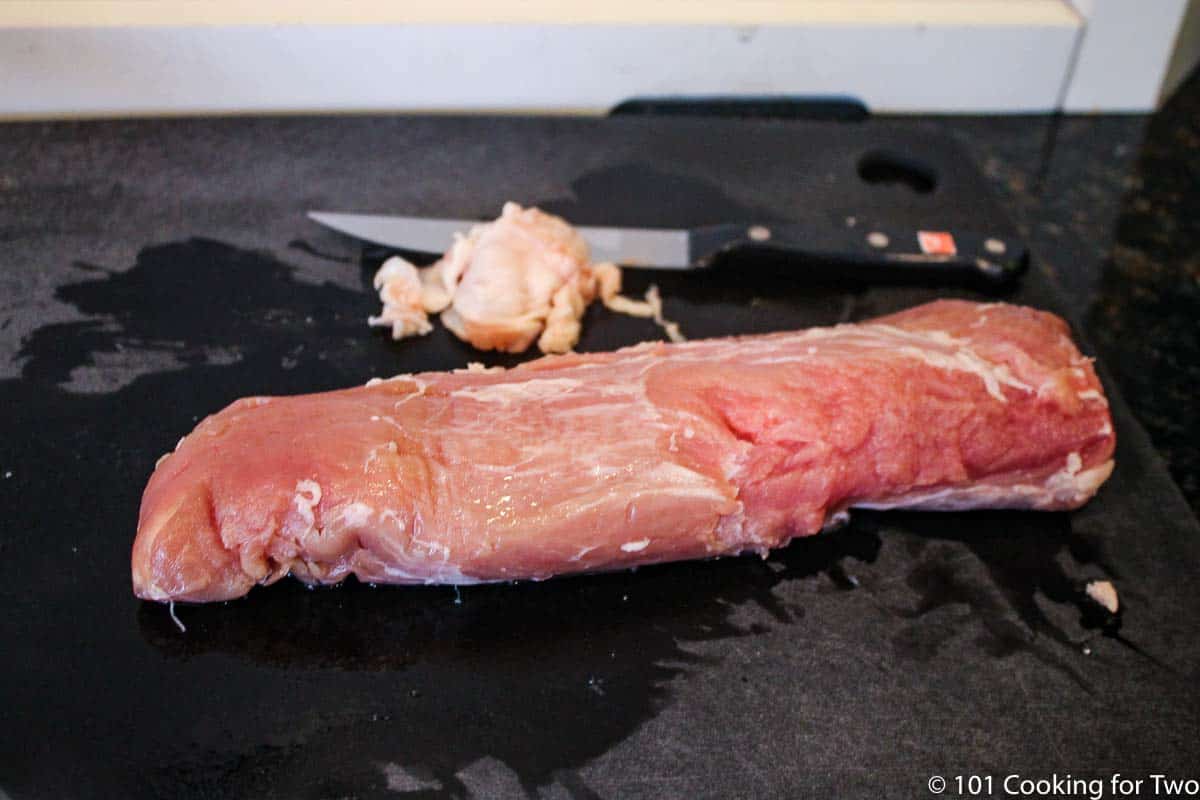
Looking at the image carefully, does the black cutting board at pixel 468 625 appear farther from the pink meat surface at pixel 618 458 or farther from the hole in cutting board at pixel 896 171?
the hole in cutting board at pixel 896 171

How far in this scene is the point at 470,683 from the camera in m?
1.95

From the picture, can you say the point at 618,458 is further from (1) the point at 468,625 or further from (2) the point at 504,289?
(2) the point at 504,289

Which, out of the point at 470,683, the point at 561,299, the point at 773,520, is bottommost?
the point at 470,683

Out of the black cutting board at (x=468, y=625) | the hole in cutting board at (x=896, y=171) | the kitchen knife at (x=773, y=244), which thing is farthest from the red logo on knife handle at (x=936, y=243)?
the hole in cutting board at (x=896, y=171)

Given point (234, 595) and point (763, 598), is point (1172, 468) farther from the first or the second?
point (234, 595)

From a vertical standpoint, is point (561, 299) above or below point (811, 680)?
above

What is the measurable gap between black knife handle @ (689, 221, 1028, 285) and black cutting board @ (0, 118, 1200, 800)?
2.7 inches

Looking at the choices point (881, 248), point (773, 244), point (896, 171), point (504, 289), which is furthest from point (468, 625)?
point (896, 171)

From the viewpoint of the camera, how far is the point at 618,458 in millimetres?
2033

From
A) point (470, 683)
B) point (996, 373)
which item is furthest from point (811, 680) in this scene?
point (996, 373)

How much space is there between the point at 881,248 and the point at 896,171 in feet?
1.94

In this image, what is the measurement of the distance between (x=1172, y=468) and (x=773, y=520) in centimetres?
130

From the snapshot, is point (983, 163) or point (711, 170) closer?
point (711, 170)

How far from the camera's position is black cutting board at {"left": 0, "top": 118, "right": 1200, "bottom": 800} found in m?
1.85
